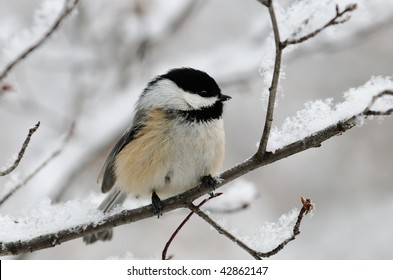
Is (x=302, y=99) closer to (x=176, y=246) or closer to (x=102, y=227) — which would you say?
(x=176, y=246)

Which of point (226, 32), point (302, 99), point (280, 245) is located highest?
point (226, 32)

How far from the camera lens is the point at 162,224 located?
6398mm

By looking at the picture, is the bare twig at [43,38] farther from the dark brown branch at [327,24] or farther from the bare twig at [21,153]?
the dark brown branch at [327,24]

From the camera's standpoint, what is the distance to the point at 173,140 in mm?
2818

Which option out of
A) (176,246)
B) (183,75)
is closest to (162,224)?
(176,246)

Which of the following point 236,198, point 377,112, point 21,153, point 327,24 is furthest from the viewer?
point 236,198

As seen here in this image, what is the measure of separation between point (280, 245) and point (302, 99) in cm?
467

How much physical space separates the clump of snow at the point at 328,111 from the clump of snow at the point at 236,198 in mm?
759

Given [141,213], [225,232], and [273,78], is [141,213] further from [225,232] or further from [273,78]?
[273,78]

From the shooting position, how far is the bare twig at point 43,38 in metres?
1.94

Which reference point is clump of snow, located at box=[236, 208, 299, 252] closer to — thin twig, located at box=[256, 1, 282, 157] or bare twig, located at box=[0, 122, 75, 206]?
thin twig, located at box=[256, 1, 282, 157]

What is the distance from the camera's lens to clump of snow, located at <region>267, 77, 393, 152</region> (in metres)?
1.87

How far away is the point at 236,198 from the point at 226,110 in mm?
2450

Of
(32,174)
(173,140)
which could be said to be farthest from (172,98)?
(32,174)
